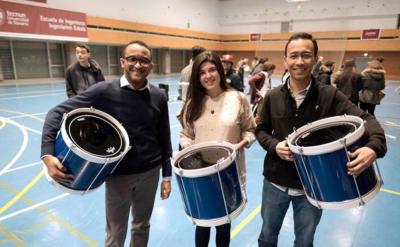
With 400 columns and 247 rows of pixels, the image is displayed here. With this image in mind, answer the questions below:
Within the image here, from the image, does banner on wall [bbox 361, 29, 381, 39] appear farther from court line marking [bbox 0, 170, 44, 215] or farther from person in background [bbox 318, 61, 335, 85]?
court line marking [bbox 0, 170, 44, 215]

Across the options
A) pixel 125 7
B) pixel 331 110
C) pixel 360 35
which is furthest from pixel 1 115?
pixel 360 35

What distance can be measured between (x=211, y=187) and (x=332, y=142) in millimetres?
796

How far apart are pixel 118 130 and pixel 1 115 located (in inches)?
339

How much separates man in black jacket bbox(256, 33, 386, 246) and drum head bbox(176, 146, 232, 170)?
0.33 metres

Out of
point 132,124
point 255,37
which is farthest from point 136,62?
point 255,37

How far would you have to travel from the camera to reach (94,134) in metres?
1.83

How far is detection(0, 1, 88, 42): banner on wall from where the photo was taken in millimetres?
14383

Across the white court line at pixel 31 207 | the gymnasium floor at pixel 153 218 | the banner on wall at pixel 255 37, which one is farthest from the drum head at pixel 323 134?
the banner on wall at pixel 255 37

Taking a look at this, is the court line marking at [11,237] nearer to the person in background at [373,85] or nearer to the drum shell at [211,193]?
the drum shell at [211,193]

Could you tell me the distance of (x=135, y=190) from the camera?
85.8 inches

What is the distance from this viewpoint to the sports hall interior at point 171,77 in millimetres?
3092

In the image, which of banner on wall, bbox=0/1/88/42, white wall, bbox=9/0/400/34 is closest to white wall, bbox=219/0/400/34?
white wall, bbox=9/0/400/34

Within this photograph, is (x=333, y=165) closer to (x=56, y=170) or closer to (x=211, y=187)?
(x=211, y=187)

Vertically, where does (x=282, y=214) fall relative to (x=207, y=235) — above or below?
above
